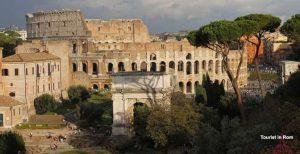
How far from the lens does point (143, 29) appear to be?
267ft

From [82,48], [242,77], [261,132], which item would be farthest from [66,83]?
[261,132]

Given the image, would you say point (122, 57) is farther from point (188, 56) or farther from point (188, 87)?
point (188, 87)

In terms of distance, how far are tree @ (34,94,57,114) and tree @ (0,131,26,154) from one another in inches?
535

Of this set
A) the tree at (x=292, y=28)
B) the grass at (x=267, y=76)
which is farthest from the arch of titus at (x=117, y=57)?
the tree at (x=292, y=28)

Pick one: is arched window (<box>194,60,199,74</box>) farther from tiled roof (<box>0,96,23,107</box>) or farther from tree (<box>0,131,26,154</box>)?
tree (<box>0,131,26,154</box>)

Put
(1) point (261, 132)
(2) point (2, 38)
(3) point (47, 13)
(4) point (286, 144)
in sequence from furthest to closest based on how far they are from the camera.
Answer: (3) point (47, 13)
(2) point (2, 38)
(1) point (261, 132)
(4) point (286, 144)

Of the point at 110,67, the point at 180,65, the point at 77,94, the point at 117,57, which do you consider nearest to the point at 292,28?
the point at 77,94

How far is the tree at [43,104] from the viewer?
39.4 metres

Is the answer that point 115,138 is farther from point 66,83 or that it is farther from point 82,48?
point 82,48

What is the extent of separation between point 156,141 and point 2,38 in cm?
4805

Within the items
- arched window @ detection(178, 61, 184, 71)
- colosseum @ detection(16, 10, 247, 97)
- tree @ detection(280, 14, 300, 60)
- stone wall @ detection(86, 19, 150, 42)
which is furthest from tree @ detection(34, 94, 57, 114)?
stone wall @ detection(86, 19, 150, 42)

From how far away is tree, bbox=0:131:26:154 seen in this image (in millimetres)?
24516

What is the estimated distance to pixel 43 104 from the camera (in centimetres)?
3953

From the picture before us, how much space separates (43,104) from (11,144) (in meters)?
14.6
